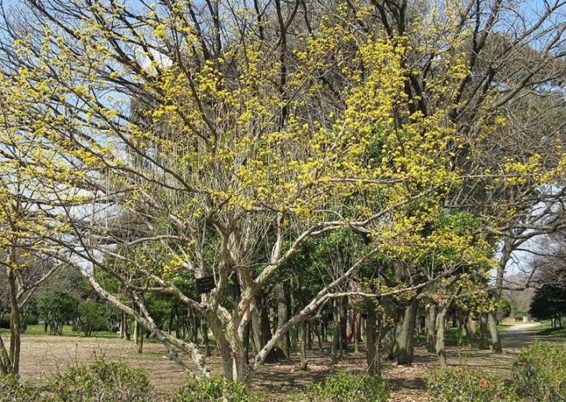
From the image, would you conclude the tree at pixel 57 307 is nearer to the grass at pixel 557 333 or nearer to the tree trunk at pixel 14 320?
the tree trunk at pixel 14 320

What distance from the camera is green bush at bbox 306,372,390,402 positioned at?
4574 millimetres

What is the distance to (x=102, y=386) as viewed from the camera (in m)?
4.66

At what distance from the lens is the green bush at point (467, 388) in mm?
4828

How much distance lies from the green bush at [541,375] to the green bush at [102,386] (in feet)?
12.1

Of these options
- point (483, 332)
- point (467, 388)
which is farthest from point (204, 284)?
point (483, 332)

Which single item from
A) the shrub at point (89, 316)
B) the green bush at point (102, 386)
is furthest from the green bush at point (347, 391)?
the shrub at point (89, 316)

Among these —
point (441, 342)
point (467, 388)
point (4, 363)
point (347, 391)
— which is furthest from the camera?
point (441, 342)

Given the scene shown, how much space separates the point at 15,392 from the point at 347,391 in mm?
2631

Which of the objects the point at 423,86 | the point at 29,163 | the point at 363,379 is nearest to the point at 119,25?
the point at 29,163

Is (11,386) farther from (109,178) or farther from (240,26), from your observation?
(240,26)

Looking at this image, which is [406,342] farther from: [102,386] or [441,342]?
[102,386]

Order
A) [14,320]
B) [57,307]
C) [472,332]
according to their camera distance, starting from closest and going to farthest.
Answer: [14,320]
[472,332]
[57,307]

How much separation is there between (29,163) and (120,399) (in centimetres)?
231

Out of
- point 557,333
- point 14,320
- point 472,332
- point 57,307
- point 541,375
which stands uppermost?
point 14,320
